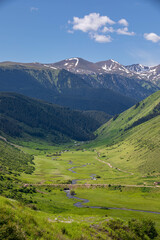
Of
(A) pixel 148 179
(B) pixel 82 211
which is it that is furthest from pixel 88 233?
(A) pixel 148 179

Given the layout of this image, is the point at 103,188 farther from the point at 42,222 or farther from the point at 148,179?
the point at 42,222

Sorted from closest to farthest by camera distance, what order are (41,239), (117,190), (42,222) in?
(41,239)
(42,222)
(117,190)

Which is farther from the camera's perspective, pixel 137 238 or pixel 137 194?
pixel 137 194

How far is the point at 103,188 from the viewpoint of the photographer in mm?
177750

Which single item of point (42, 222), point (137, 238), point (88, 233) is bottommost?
point (137, 238)

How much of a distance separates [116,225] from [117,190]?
371 ft

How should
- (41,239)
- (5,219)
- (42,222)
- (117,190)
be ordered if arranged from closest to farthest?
(5,219), (41,239), (42,222), (117,190)

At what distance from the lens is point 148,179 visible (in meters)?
190

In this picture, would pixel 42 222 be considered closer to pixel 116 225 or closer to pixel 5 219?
pixel 5 219

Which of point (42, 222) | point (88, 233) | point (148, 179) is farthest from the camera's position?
point (148, 179)

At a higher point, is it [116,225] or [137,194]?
[116,225]

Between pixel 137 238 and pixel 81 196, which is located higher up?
pixel 137 238

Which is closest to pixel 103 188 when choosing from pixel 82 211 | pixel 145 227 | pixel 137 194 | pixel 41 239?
pixel 137 194

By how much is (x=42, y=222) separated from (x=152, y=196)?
122 metres
